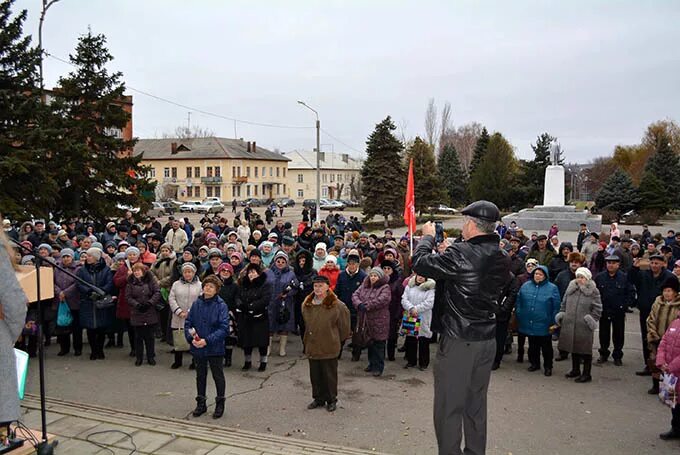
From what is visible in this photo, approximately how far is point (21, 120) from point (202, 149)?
64.4 metres

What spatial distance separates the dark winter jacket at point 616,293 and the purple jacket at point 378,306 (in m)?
3.62

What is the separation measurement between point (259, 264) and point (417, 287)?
97.8 inches

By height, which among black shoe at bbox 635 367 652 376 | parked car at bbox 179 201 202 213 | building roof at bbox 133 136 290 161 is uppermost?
building roof at bbox 133 136 290 161

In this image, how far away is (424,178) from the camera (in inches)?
1505

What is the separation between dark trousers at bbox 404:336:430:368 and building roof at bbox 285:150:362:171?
90008 millimetres

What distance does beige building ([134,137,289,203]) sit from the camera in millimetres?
79062

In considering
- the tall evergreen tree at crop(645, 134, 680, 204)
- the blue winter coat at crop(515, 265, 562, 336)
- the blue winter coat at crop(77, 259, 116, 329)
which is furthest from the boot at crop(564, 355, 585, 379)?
the tall evergreen tree at crop(645, 134, 680, 204)

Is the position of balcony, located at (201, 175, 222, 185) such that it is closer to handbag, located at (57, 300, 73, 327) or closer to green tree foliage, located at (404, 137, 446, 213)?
green tree foliage, located at (404, 137, 446, 213)

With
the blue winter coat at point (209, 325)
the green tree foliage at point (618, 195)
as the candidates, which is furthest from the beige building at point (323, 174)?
the blue winter coat at point (209, 325)

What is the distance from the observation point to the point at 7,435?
3.93 meters

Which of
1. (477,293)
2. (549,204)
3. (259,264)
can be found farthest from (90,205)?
(549,204)

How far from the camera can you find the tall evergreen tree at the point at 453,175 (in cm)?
6094

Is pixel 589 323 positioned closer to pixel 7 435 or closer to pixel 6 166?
pixel 7 435

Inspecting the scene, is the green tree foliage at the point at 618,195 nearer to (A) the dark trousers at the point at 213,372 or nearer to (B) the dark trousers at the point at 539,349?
(B) the dark trousers at the point at 539,349
